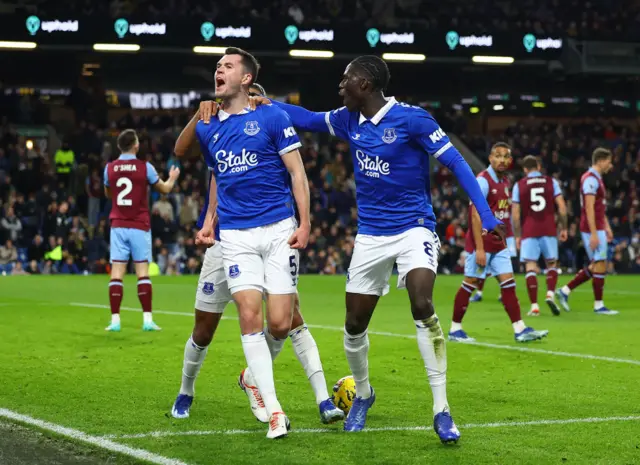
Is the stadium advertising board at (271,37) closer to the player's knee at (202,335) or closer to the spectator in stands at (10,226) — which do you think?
the spectator in stands at (10,226)

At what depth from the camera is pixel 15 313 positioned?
1608 cm

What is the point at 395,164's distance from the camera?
700cm

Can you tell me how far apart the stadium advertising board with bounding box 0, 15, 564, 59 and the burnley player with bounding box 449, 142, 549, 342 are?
21916mm

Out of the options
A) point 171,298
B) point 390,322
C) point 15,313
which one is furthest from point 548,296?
point 15,313

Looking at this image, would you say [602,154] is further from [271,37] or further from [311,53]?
[311,53]

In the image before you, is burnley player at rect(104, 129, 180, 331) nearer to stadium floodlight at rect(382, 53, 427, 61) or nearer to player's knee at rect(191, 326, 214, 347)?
player's knee at rect(191, 326, 214, 347)

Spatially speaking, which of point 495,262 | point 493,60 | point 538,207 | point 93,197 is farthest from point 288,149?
point 493,60

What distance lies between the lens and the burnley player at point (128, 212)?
1341 cm

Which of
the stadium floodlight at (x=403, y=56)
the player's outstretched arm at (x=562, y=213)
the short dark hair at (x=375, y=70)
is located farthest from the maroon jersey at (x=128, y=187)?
the stadium floodlight at (x=403, y=56)

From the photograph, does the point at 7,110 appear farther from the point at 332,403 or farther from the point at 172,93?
the point at 332,403

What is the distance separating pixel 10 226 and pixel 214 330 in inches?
855

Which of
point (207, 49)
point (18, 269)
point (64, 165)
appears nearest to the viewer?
point (18, 269)

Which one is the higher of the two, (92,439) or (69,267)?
(92,439)

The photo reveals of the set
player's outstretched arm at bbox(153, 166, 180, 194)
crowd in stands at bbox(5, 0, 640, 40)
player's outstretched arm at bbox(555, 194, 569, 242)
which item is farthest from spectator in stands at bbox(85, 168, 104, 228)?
player's outstretched arm at bbox(153, 166, 180, 194)
